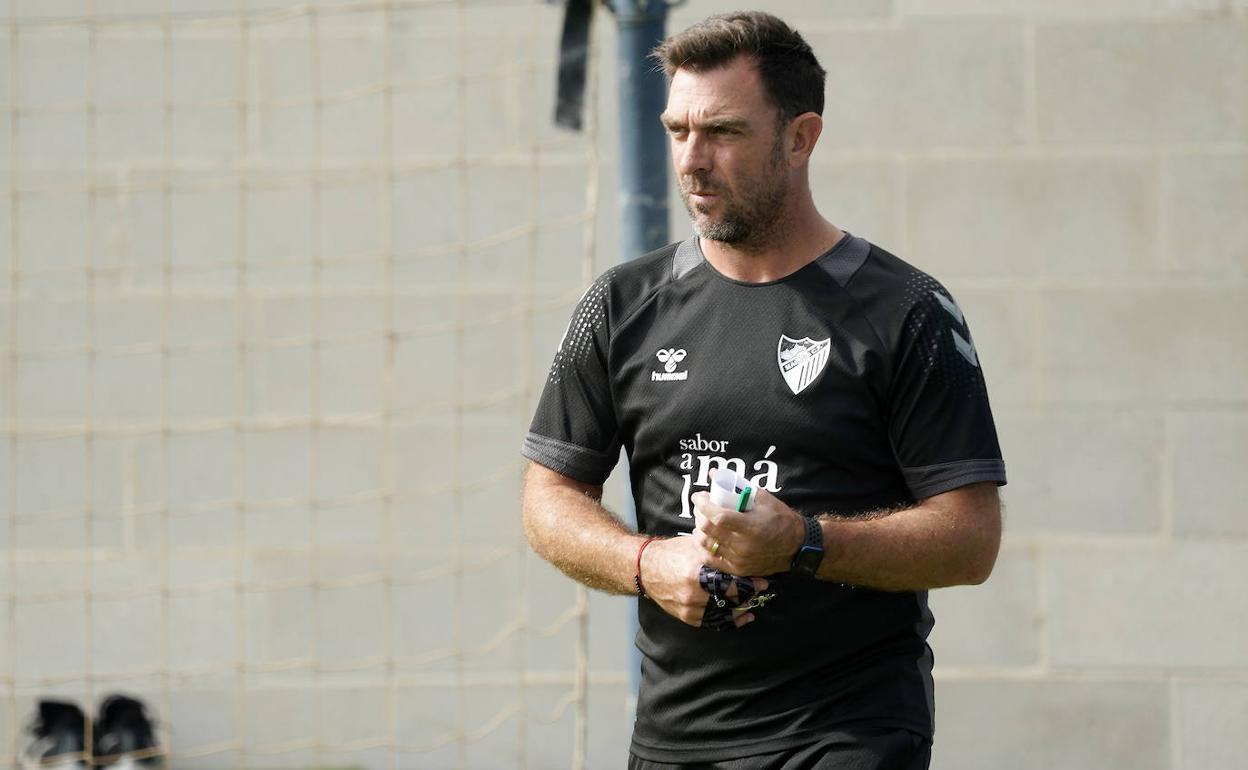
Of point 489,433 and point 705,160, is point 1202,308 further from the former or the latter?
point 705,160

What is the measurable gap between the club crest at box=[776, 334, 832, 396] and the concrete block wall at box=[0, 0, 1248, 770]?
2.13m

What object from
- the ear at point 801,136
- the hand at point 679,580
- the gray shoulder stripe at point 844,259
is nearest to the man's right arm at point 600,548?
the hand at point 679,580

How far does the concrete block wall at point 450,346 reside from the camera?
4074 millimetres

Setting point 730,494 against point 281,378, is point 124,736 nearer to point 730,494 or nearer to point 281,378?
point 281,378

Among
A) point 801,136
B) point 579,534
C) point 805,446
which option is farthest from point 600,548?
point 801,136

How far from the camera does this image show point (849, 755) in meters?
1.97

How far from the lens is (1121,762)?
409 centimetres

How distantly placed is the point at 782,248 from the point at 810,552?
0.50 meters

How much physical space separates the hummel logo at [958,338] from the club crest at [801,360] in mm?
173

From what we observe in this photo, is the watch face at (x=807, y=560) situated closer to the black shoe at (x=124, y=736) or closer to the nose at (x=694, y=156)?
the nose at (x=694, y=156)

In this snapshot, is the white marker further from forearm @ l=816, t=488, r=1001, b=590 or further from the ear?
the ear

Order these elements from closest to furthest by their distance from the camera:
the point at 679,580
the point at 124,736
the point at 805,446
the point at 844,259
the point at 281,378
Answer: the point at 679,580 < the point at 805,446 < the point at 844,259 < the point at 124,736 < the point at 281,378

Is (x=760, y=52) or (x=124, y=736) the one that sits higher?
(x=760, y=52)

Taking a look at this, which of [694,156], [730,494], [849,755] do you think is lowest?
[849,755]
